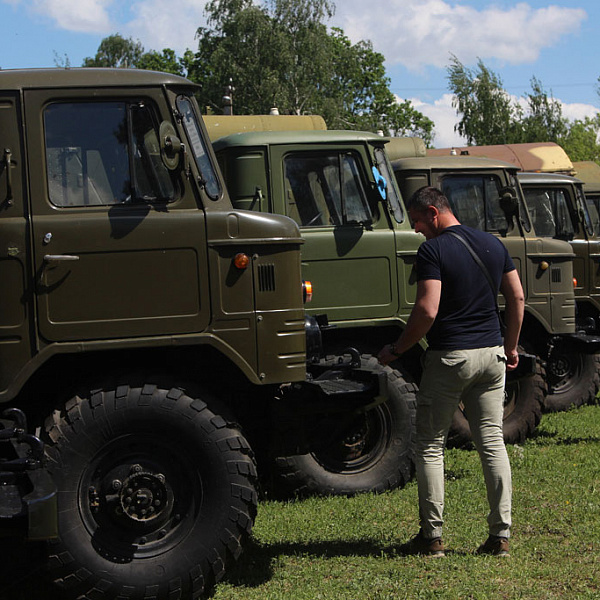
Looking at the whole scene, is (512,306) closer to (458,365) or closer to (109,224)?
(458,365)

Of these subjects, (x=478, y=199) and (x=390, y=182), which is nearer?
(x=390, y=182)

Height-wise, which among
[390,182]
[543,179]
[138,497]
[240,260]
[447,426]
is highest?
[543,179]

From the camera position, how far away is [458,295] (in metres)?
5.09

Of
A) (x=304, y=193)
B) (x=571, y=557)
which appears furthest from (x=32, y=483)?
(x=304, y=193)

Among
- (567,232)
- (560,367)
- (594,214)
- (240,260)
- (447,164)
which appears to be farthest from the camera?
(594,214)

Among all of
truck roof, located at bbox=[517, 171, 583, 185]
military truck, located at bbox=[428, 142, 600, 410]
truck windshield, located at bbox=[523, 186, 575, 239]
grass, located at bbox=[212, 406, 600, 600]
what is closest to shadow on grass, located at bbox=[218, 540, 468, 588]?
grass, located at bbox=[212, 406, 600, 600]

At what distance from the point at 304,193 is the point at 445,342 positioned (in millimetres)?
2319

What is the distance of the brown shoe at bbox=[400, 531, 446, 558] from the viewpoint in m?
5.16

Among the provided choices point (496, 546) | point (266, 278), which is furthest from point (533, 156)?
point (266, 278)

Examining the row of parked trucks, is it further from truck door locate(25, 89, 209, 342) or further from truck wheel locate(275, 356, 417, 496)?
truck wheel locate(275, 356, 417, 496)

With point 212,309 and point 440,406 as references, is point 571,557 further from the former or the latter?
point 212,309

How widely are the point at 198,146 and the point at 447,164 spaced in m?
4.21

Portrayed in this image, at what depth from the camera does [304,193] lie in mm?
7039

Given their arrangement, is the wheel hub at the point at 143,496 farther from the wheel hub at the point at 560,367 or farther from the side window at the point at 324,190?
the wheel hub at the point at 560,367
